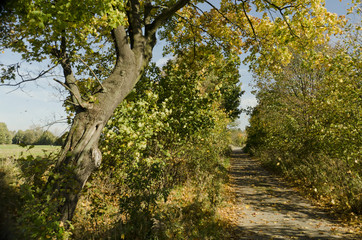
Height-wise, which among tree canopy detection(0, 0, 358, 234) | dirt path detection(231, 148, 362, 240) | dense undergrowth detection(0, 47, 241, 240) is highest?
tree canopy detection(0, 0, 358, 234)

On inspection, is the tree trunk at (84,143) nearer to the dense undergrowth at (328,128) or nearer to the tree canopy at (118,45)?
the tree canopy at (118,45)

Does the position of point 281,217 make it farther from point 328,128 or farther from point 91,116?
point 91,116

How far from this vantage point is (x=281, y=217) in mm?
6867

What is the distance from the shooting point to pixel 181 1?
4.88 m

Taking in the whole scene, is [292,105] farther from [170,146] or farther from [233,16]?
[170,146]

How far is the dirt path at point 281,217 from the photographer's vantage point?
5.64 meters

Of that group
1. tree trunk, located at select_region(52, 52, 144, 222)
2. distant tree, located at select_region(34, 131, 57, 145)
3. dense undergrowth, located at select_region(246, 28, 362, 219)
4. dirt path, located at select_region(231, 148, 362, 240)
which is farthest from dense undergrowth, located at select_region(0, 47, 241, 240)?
dense undergrowth, located at select_region(246, 28, 362, 219)

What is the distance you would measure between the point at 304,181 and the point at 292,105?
4997 mm

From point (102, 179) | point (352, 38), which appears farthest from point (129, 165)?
point (352, 38)

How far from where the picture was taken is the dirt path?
18.5ft

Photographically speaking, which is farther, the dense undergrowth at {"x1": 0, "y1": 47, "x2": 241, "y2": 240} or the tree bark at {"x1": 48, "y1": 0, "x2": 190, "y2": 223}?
the tree bark at {"x1": 48, "y1": 0, "x2": 190, "y2": 223}

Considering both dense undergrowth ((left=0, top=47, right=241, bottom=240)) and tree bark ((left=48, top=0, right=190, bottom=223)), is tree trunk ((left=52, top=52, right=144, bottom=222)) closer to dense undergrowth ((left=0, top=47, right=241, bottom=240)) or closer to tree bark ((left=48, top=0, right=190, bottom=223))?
tree bark ((left=48, top=0, right=190, bottom=223))

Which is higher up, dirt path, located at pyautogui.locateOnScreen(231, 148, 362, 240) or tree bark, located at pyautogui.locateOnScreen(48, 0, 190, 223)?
tree bark, located at pyautogui.locateOnScreen(48, 0, 190, 223)

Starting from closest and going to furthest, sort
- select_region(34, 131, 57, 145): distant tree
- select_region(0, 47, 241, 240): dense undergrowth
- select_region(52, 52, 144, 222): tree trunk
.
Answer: select_region(0, 47, 241, 240): dense undergrowth < select_region(52, 52, 144, 222): tree trunk < select_region(34, 131, 57, 145): distant tree
